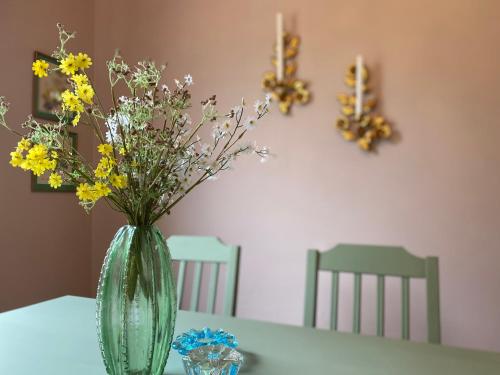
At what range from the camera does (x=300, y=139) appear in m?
2.21

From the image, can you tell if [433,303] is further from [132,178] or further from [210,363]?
[132,178]

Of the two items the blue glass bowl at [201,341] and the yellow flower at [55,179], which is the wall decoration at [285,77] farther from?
the yellow flower at [55,179]

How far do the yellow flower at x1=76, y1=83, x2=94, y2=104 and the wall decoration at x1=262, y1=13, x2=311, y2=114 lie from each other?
153 cm

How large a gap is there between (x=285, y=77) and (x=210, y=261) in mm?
1130

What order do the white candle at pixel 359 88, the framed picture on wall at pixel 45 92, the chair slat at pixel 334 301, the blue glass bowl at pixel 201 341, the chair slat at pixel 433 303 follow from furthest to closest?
the framed picture on wall at pixel 45 92 → the white candle at pixel 359 88 → the chair slat at pixel 334 301 → the chair slat at pixel 433 303 → the blue glass bowl at pixel 201 341

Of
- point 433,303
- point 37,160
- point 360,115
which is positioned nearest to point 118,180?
point 37,160

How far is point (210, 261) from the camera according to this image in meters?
1.50

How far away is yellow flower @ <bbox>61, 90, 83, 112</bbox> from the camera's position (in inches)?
29.5

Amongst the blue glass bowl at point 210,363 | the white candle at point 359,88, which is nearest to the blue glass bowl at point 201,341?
the blue glass bowl at point 210,363

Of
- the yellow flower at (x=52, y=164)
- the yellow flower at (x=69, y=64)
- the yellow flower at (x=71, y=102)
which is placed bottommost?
the yellow flower at (x=52, y=164)

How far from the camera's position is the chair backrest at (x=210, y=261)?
1451mm

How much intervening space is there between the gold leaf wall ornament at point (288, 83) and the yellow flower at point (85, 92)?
5.01ft

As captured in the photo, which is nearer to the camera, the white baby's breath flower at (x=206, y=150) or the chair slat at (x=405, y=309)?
the white baby's breath flower at (x=206, y=150)

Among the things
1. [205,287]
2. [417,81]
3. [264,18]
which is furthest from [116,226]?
[417,81]
